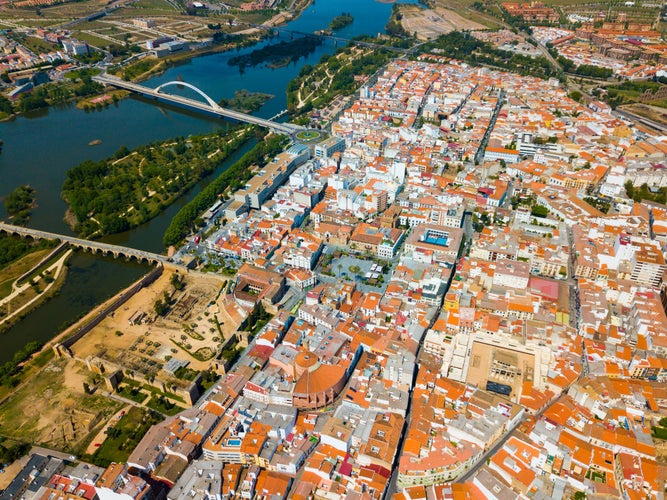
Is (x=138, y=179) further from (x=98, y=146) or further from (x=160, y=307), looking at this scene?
(x=160, y=307)

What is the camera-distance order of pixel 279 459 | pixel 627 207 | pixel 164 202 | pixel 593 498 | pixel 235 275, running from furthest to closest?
1. pixel 164 202
2. pixel 627 207
3. pixel 235 275
4. pixel 279 459
5. pixel 593 498

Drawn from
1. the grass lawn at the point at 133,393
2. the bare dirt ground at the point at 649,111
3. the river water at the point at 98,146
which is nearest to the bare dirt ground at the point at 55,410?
the grass lawn at the point at 133,393

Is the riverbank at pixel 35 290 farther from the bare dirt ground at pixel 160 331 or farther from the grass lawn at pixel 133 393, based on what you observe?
the grass lawn at pixel 133 393

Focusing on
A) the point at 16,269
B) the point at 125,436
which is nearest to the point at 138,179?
the point at 16,269

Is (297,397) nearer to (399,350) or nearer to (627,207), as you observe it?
(399,350)

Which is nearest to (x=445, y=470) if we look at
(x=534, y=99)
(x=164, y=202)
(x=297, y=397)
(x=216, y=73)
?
(x=297, y=397)

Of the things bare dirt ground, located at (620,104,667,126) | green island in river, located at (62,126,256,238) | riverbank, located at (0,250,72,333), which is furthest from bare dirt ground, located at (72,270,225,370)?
bare dirt ground, located at (620,104,667,126)
